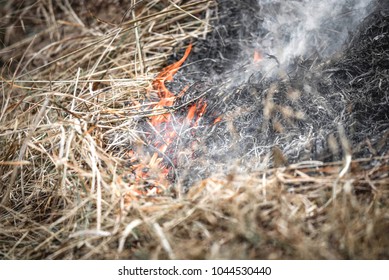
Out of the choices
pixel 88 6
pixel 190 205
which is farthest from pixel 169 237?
pixel 88 6

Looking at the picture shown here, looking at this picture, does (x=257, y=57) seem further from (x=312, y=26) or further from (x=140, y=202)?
(x=140, y=202)

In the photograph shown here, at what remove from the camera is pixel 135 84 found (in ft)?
6.55

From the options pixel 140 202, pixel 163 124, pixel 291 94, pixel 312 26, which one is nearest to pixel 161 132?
pixel 163 124

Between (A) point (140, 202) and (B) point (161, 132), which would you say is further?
(B) point (161, 132)

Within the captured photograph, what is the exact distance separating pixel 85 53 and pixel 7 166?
86cm

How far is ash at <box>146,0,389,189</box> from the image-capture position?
5.18 feet

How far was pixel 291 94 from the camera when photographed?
175cm

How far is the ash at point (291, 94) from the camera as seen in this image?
1.58 meters

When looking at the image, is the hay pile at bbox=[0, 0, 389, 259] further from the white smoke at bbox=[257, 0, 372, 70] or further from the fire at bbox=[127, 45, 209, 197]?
the white smoke at bbox=[257, 0, 372, 70]

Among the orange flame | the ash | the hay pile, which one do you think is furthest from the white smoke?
the hay pile
